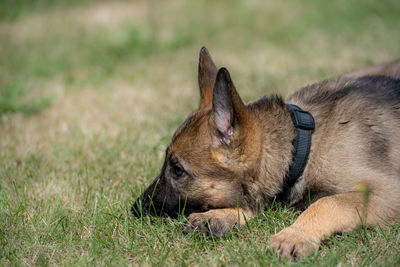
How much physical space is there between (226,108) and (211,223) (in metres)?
0.86

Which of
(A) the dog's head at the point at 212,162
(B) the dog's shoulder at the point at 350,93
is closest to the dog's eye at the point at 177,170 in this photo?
(A) the dog's head at the point at 212,162

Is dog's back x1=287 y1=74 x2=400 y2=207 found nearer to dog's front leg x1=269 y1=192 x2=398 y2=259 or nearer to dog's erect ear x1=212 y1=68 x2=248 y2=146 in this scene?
dog's front leg x1=269 y1=192 x2=398 y2=259

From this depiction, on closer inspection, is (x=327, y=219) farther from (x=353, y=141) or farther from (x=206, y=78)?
(x=206, y=78)

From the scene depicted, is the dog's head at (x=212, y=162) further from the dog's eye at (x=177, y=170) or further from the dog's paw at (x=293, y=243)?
the dog's paw at (x=293, y=243)

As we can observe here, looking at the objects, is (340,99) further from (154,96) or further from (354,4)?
(354,4)

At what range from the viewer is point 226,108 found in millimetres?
3047

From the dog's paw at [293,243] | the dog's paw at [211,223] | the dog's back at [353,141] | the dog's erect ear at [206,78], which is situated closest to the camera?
the dog's paw at [293,243]

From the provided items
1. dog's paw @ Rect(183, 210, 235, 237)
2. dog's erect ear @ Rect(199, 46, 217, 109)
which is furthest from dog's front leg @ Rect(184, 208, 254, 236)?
dog's erect ear @ Rect(199, 46, 217, 109)

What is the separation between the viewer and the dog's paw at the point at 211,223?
3037mm

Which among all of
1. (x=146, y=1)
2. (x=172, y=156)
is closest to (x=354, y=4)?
(x=146, y=1)

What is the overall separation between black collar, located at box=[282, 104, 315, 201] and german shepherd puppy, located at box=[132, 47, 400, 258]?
0.03 metres

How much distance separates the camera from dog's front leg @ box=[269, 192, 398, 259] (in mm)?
2744

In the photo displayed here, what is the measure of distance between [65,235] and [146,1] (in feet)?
35.4

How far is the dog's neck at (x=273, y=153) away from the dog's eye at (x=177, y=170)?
58 centimetres
